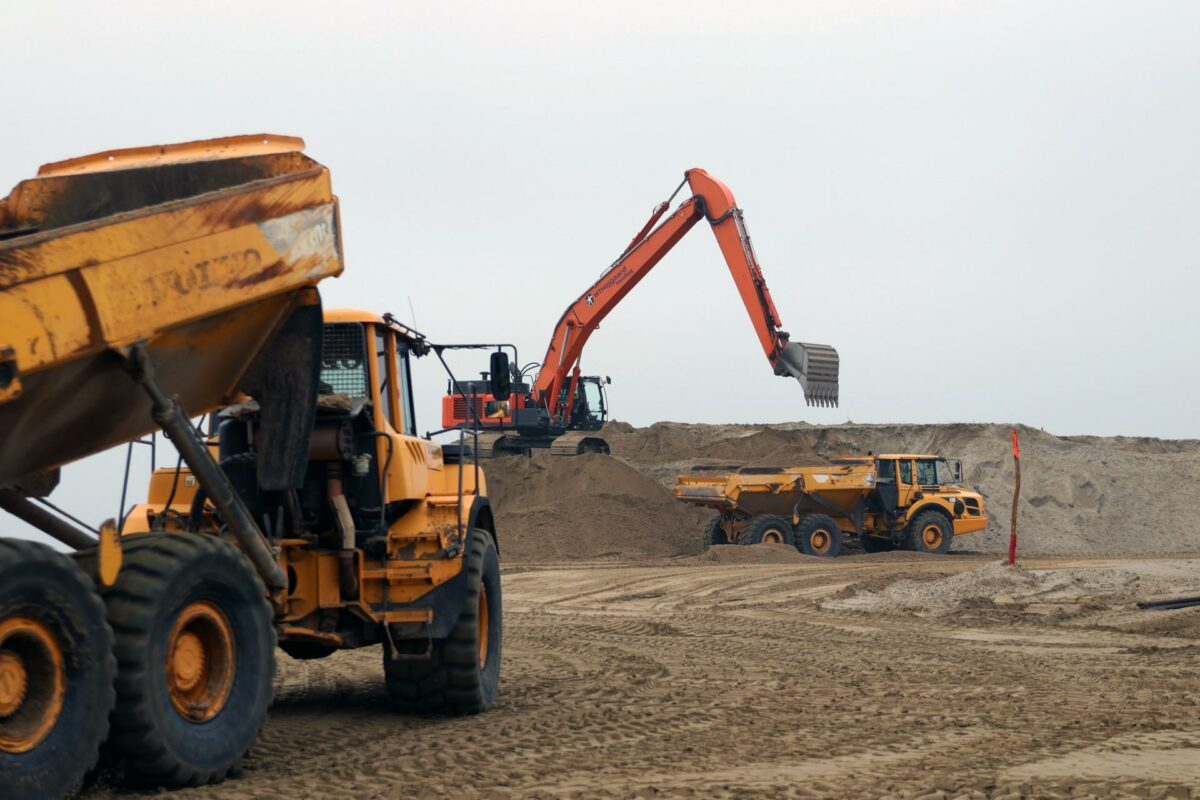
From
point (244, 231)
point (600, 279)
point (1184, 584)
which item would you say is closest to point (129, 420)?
point (244, 231)

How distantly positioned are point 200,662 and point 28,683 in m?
1.19

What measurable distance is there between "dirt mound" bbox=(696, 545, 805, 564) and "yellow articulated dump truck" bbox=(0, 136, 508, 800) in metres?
17.3

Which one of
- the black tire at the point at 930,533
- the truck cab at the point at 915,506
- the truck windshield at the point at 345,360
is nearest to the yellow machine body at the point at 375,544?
the truck windshield at the point at 345,360

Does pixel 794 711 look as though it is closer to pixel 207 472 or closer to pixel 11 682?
pixel 207 472

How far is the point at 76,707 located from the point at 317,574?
2656 millimetres

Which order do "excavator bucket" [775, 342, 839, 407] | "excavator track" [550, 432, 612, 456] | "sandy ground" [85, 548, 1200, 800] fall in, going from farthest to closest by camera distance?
1. "excavator track" [550, 432, 612, 456]
2. "excavator bucket" [775, 342, 839, 407]
3. "sandy ground" [85, 548, 1200, 800]

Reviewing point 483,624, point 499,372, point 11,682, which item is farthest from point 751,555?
→ point 11,682

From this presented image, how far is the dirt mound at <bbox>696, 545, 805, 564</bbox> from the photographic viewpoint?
26422mm

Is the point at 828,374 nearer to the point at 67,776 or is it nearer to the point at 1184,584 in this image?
the point at 1184,584

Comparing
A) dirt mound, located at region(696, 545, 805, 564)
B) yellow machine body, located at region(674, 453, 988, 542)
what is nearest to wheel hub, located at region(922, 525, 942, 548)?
yellow machine body, located at region(674, 453, 988, 542)

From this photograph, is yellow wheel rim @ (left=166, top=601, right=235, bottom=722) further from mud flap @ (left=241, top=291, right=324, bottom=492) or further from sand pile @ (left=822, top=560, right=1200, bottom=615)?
sand pile @ (left=822, top=560, right=1200, bottom=615)

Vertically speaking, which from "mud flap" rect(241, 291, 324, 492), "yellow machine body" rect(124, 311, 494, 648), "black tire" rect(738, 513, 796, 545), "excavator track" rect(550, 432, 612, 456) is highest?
"excavator track" rect(550, 432, 612, 456)

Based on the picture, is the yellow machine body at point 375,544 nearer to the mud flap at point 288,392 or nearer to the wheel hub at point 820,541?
the mud flap at point 288,392

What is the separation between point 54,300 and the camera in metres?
5.40
